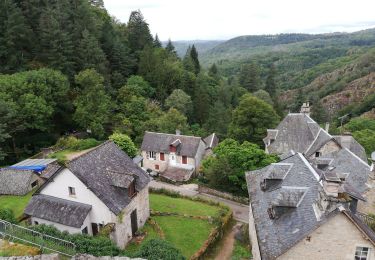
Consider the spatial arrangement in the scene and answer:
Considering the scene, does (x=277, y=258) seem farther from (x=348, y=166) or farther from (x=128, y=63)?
(x=128, y=63)

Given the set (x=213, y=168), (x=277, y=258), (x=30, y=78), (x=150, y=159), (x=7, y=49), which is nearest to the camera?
(x=277, y=258)

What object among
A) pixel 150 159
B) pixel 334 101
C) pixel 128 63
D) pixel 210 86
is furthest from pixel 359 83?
pixel 150 159

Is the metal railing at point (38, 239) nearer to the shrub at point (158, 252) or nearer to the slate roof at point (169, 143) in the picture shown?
the shrub at point (158, 252)

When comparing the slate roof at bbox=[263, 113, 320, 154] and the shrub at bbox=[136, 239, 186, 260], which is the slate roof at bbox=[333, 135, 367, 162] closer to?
the slate roof at bbox=[263, 113, 320, 154]

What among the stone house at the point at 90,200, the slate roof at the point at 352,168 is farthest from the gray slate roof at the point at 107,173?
the slate roof at the point at 352,168

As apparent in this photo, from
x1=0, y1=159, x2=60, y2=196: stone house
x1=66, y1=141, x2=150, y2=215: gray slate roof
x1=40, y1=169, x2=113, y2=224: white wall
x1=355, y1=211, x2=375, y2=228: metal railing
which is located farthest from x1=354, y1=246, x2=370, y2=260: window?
x1=0, y1=159, x2=60, y2=196: stone house

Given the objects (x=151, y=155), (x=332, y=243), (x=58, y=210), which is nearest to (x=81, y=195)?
(x=58, y=210)
